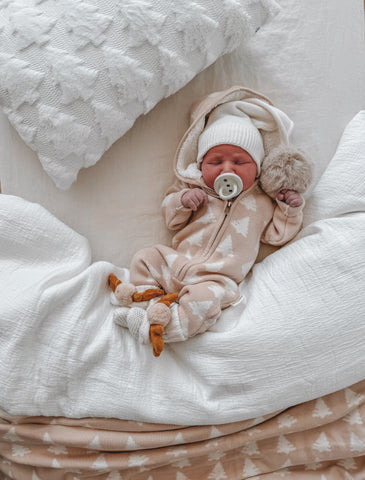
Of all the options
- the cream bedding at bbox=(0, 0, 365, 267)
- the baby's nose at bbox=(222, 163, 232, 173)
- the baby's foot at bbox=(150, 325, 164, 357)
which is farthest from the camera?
the cream bedding at bbox=(0, 0, 365, 267)

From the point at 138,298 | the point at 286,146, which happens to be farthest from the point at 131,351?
the point at 286,146

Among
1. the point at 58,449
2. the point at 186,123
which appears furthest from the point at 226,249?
the point at 58,449

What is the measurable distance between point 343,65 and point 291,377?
84cm

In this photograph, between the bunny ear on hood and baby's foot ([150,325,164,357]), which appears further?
the bunny ear on hood

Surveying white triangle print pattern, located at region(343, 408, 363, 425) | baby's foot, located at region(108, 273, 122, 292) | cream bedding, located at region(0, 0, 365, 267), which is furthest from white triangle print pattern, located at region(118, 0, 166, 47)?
white triangle print pattern, located at region(343, 408, 363, 425)

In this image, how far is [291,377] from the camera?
933 millimetres

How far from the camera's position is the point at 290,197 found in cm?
102

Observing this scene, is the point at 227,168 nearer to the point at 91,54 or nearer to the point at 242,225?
the point at 242,225

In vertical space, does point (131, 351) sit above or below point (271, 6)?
below

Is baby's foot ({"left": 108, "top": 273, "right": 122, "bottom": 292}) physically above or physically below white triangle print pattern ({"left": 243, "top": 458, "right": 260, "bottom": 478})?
above

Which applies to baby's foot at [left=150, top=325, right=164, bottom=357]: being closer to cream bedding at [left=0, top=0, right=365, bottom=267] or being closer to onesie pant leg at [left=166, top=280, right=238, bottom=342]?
onesie pant leg at [left=166, top=280, right=238, bottom=342]

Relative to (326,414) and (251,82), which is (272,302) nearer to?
(326,414)

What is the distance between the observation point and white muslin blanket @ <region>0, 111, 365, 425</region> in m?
0.93

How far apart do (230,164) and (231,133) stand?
7cm
